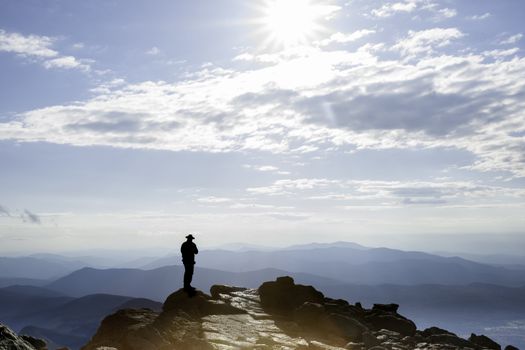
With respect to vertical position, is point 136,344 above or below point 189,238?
below

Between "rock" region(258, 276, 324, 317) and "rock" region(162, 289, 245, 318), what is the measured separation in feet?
15.6

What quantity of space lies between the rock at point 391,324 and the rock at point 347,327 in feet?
17.1

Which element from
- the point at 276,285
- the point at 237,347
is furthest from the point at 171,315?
the point at 276,285

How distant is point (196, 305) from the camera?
2941cm

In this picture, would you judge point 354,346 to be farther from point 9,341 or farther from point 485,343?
point 9,341

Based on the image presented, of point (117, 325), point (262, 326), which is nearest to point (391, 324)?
point (262, 326)

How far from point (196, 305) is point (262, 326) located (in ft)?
16.7

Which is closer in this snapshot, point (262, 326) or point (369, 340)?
point (262, 326)

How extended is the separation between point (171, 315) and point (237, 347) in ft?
19.4

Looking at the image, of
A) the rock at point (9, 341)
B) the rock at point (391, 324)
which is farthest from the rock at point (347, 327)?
the rock at point (9, 341)

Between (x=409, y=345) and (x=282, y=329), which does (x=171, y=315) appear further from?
(x=409, y=345)

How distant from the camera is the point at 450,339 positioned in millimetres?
33844

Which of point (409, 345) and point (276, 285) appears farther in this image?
point (276, 285)

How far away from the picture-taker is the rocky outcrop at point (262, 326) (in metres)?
22.5
